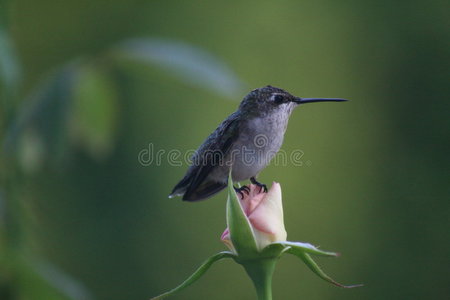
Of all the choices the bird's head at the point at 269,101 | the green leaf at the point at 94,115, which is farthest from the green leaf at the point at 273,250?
the green leaf at the point at 94,115

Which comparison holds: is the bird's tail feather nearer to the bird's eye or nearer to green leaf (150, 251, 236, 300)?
the bird's eye

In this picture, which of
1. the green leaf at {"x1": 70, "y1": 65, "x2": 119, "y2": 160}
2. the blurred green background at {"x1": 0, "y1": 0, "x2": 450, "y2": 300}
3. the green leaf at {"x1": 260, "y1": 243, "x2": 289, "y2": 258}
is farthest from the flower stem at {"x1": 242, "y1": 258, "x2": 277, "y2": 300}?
the blurred green background at {"x1": 0, "y1": 0, "x2": 450, "y2": 300}

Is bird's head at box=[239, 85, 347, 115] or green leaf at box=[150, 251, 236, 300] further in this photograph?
bird's head at box=[239, 85, 347, 115]

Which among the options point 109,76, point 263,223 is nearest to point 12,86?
point 109,76

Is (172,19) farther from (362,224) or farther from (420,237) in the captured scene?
(420,237)

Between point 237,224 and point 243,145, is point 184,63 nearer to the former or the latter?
point 243,145

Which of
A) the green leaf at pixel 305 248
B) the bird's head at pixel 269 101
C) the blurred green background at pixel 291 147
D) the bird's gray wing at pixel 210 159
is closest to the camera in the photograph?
the green leaf at pixel 305 248

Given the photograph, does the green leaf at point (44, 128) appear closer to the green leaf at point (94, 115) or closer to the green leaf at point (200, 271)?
the green leaf at point (94, 115)
